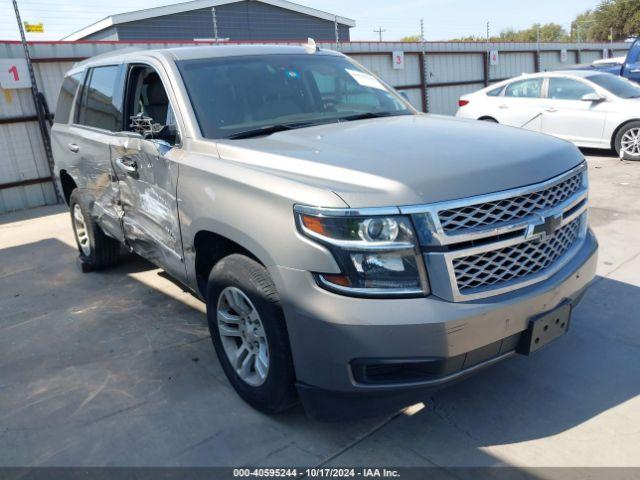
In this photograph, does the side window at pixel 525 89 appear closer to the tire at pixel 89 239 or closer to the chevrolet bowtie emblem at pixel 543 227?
the tire at pixel 89 239

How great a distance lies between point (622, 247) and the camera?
5.28m

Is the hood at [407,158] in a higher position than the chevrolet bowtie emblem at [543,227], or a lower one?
higher

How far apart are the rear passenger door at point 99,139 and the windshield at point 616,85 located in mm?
8594

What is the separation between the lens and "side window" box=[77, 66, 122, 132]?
433cm

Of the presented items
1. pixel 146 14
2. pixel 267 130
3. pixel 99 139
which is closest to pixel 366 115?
pixel 267 130

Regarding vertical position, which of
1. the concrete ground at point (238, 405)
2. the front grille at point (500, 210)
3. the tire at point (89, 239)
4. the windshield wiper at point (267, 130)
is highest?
the windshield wiper at point (267, 130)

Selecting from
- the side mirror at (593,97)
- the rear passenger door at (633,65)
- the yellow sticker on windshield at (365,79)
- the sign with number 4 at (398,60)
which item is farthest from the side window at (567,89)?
the yellow sticker on windshield at (365,79)

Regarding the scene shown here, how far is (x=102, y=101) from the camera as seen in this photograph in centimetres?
466

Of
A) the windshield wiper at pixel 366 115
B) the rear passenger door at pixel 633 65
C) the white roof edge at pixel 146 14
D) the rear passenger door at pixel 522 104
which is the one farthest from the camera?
the white roof edge at pixel 146 14

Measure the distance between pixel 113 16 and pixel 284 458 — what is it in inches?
851

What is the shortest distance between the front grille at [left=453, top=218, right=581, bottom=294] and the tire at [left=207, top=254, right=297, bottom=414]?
0.84 metres

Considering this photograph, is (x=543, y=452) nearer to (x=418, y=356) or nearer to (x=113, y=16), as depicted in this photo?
(x=418, y=356)

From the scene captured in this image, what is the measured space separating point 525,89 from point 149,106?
8.79m

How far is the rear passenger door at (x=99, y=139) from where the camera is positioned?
436 cm
